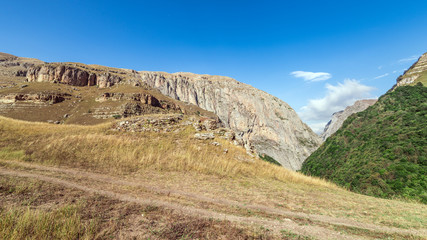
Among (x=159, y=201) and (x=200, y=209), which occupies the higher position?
(x=200, y=209)

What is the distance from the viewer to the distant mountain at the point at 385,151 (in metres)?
8.99

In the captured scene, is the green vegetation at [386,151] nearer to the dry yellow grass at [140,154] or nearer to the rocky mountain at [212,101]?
the dry yellow grass at [140,154]

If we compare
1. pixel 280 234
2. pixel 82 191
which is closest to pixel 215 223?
pixel 280 234

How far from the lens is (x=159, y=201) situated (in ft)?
17.2

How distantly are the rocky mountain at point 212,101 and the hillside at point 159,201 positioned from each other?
57.2 metres

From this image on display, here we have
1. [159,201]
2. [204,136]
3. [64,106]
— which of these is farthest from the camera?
[64,106]

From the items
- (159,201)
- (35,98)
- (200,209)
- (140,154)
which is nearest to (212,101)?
(35,98)

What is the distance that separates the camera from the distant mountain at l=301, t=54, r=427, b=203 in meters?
8.99

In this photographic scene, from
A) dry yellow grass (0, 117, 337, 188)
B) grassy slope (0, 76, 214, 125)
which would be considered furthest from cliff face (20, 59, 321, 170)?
dry yellow grass (0, 117, 337, 188)

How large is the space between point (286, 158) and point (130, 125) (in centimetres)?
12582

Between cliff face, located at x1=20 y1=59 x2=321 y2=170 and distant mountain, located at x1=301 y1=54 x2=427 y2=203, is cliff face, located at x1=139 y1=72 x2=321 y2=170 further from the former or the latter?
distant mountain, located at x1=301 y1=54 x2=427 y2=203

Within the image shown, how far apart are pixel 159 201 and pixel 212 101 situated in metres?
163

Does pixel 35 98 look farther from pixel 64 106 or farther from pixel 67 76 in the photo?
pixel 67 76

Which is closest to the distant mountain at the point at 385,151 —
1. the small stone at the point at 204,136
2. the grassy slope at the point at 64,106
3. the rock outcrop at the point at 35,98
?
the small stone at the point at 204,136
